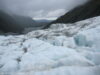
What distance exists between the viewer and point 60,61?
8.41 m

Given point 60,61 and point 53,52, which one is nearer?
point 60,61

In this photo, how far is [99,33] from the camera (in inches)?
400

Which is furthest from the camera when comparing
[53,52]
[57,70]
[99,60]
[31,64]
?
[53,52]

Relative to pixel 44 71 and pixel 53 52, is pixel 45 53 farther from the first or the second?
pixel 44 71

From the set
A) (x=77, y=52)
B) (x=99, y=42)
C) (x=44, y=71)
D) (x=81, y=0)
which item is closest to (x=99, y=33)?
(x=99, y=42)

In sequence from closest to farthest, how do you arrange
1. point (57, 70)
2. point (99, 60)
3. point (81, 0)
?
point (57, 70) → point (99, 60) → point (81, 0)

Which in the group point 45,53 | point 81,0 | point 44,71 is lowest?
point 44,71

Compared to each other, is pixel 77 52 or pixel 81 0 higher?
pixel 81 0

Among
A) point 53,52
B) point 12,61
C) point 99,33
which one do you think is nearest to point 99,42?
point 99,33

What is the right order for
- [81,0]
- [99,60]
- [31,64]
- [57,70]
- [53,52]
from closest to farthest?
[57,70]
[99,60]
[31,64]
[53,52]
[81,0]

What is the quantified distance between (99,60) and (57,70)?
6.60 feet

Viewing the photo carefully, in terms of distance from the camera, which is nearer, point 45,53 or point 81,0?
point 45,53

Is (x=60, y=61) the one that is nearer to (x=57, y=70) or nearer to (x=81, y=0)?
(x=57, y=70)

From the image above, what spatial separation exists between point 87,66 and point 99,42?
2029 mm
